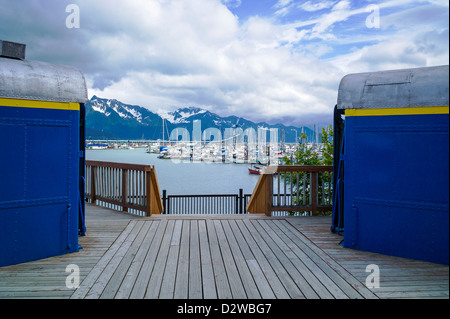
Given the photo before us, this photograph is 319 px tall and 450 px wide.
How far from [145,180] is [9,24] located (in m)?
3.79

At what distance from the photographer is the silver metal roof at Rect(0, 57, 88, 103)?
3.80m

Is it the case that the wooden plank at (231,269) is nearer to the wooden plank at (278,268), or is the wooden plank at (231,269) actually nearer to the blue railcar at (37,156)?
the wooden plank at (278,268)

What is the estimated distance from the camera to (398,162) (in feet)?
13.9

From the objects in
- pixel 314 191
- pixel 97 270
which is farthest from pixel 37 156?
pixel 314 191

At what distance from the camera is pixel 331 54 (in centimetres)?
733

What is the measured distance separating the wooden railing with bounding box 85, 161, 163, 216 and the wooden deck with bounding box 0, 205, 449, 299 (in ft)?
3.90

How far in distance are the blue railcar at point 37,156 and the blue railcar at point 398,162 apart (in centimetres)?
404

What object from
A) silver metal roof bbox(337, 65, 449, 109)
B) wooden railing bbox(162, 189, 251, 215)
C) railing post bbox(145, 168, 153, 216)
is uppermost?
silver metal roof bbox(337, 65, 449, 109)

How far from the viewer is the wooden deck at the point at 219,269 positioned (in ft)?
10.2

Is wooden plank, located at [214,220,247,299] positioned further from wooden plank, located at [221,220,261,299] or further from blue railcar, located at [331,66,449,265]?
blue railcar, located at [331,66,449,265]

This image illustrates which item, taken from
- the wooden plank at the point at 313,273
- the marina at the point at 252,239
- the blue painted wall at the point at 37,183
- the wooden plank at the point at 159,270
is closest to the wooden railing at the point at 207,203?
the wooden plank at the point at 159,270

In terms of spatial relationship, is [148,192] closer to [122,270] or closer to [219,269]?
[122,270]

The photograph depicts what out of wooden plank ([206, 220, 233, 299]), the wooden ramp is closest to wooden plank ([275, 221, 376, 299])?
the wooden ramp

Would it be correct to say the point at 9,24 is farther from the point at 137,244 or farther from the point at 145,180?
the point at 137,244
